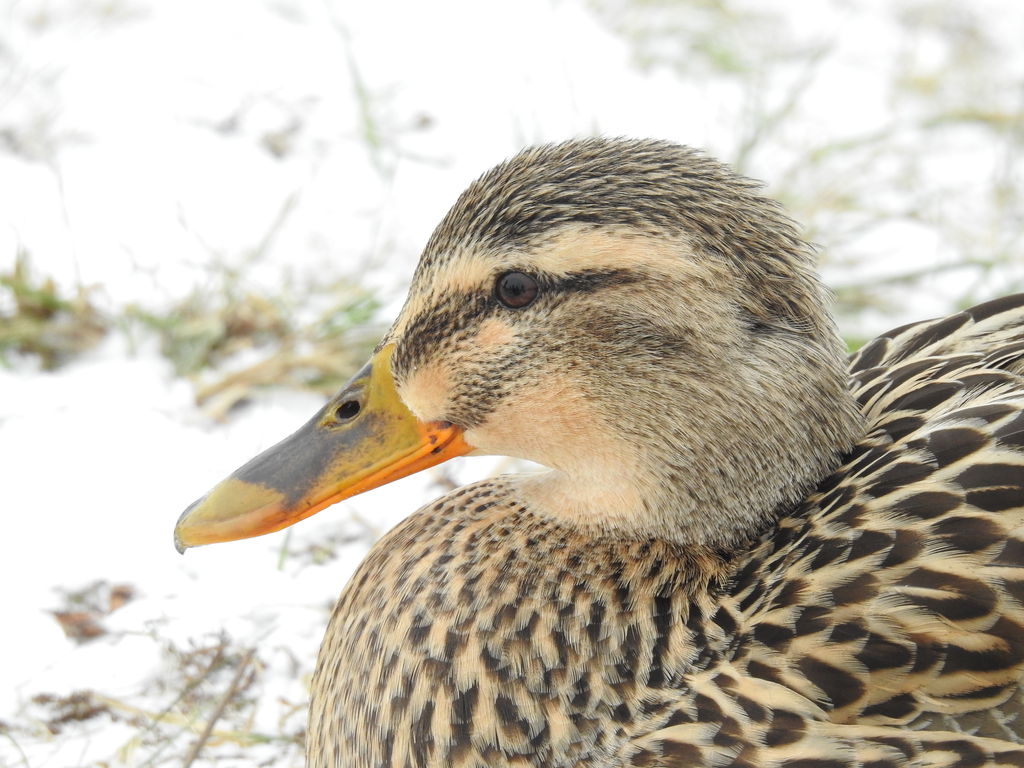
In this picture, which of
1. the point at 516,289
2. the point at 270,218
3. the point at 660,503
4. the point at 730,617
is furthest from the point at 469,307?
the point at 270,218

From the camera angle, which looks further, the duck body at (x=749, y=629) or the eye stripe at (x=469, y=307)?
the eye stripe at (x=469, y=307)

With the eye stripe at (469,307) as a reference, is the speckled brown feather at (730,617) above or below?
below


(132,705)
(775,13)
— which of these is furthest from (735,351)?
(775,13)

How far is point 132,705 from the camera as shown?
7.18ft

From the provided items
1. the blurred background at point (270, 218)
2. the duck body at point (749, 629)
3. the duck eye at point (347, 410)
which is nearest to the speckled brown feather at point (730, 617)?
the duck body at point (749, 629)

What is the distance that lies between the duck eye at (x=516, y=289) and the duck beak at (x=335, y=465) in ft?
0.69

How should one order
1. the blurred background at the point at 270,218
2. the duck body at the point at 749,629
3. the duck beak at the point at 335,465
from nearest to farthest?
1. the duck body at the point at 749,629
2. the duck beak at the point at 335,465
3. the blurred background at the point at 270,218

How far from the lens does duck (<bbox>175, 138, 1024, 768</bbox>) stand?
146cm

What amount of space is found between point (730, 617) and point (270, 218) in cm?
223

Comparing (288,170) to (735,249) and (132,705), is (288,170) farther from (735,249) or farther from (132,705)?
(735,249)

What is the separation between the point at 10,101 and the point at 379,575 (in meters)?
2.31

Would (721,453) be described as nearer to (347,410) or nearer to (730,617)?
(730,617)

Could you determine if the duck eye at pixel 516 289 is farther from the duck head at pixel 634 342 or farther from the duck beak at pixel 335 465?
the duck beak at pixel 335 465

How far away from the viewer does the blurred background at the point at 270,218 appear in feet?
7.66
